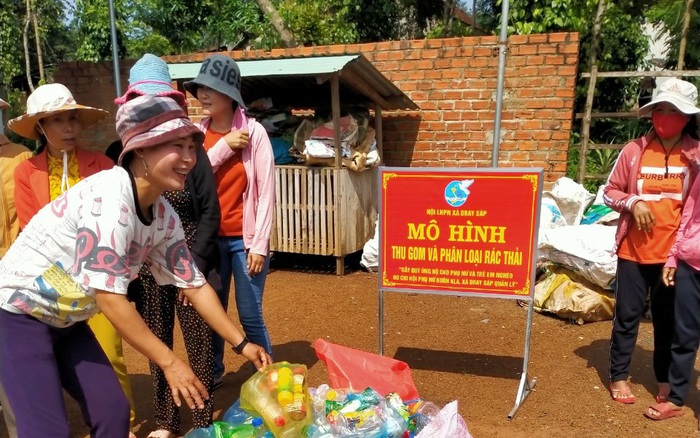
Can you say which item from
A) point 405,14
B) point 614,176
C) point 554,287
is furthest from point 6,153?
point 405,14

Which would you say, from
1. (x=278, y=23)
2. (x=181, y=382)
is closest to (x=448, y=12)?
(x=278, y=23)

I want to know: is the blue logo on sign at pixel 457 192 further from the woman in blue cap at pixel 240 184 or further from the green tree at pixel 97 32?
the green tree at pixel 97 32

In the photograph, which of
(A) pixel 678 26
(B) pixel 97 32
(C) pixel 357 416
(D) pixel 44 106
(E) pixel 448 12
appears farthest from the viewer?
(B) pixel 97 32

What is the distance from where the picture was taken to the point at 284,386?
2412 millimetres

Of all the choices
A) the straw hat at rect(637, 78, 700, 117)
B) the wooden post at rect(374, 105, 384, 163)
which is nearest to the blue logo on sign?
the straw hat at rect(637, 78, 700, 117)

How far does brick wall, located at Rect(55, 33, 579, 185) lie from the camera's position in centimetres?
624

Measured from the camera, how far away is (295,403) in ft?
7.80

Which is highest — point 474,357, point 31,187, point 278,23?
point 278,23

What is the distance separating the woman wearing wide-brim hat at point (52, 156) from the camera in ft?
8.91

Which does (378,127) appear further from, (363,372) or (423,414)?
(423,414)

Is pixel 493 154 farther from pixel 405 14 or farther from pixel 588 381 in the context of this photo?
pixel 405 14

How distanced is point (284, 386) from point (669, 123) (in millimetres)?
2583

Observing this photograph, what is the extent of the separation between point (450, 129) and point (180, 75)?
3.16 m

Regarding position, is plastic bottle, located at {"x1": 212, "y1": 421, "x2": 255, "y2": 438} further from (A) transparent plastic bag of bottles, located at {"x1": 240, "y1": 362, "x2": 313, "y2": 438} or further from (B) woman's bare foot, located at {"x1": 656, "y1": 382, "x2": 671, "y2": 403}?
(B) woman's bare foot, located at {"x1": 656, "y1": 382, "x2": 671, "y2": 403}
